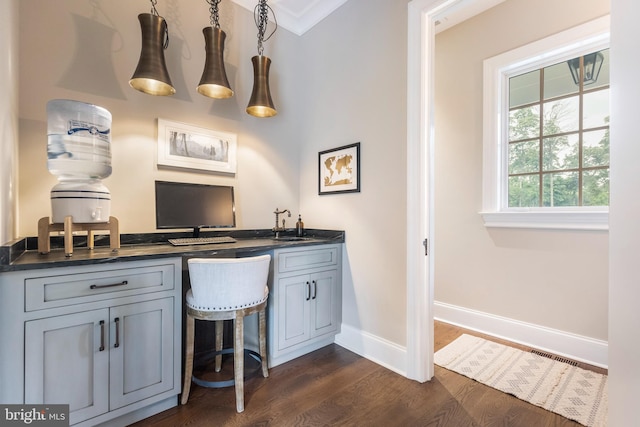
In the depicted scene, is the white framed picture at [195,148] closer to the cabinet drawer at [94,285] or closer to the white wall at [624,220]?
the cabinet drawer at [94,285]

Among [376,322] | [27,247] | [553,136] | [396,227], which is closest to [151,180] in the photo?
[27,247]

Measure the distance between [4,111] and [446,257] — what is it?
3471mm

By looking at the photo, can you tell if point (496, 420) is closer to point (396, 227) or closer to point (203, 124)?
point (396, 227)

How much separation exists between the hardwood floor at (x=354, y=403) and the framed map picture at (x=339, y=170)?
144 cm

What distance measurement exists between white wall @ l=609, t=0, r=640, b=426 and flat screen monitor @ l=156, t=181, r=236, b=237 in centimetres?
227

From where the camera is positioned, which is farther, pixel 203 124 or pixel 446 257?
pixel 446 257

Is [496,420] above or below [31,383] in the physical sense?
below

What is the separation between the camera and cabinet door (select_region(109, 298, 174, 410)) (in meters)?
1.42

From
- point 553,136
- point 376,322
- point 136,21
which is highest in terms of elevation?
point 136,21

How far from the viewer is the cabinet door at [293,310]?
208 centimetres

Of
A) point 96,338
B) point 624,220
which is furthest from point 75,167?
point 624,220

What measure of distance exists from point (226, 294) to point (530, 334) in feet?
8.47

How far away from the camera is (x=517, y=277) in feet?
8.50

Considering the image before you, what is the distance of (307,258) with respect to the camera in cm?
224
